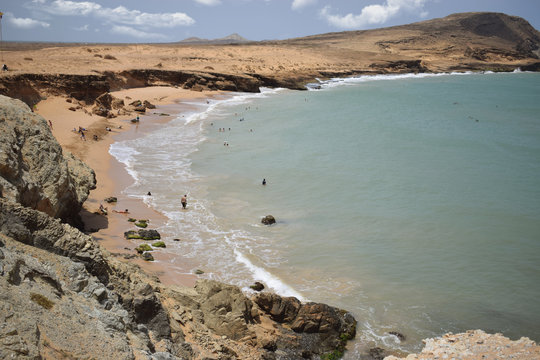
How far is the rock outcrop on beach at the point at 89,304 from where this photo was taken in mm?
5328

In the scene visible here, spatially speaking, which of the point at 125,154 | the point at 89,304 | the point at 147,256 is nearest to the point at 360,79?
the point at 125,154

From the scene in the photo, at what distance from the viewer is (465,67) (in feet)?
352

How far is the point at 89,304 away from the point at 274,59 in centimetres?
8589

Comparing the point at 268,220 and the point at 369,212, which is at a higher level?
the point at 369,212

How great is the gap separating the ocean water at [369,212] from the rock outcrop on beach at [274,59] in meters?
11.3

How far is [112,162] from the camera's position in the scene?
83.7 ft

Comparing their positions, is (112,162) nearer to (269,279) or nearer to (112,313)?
(269,279)

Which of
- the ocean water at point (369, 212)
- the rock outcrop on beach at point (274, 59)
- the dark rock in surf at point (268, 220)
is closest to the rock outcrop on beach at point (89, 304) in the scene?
the ocean water at point (369, 212)

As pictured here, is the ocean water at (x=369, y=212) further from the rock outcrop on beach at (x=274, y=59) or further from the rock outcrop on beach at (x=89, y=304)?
the rock outcrop on beach at (x=274, y=59)

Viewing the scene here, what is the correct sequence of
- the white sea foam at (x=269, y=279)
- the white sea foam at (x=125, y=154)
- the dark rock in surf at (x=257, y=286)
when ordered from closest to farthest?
the dark rock in surf at (x=257, y=286), the white sea foam at (x=269, y=279), the white sea foam at (x=125, y=154)

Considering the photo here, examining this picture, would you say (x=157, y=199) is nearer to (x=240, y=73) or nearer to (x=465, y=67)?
(x=240, y=73)

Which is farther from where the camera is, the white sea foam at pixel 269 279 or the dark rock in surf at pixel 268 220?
the dark rock in surf at pixel 268 220

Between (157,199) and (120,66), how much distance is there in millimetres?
40601

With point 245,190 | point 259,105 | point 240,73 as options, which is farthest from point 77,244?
point 240,73
